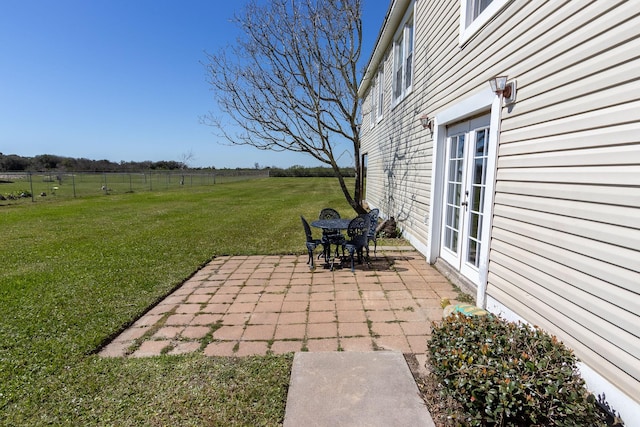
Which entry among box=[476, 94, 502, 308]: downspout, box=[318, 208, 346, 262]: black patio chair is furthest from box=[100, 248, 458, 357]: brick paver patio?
box=[476, 94, 502, 308]: downspout

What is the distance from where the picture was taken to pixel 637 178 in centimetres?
163

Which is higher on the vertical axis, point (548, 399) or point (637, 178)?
point (637, 178)

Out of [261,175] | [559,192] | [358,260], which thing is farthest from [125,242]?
[261,175]

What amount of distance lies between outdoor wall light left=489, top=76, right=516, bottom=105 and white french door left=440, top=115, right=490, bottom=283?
2.07 feet

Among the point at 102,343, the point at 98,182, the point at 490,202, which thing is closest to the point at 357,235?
the point at 490,202

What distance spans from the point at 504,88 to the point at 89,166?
46.1m

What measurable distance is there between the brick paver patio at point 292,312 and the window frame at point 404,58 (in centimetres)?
370

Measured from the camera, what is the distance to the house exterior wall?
1687mm

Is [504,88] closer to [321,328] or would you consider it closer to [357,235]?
[321,328]

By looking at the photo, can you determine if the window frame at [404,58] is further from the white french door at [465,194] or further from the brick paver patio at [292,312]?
the brick paver patio at [292,312]

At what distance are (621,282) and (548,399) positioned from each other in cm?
74

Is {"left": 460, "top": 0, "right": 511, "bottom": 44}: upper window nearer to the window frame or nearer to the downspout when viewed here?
the downspout

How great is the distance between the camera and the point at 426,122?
16.9 ft

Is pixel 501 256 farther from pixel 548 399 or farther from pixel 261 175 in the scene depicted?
pixel 261 175
